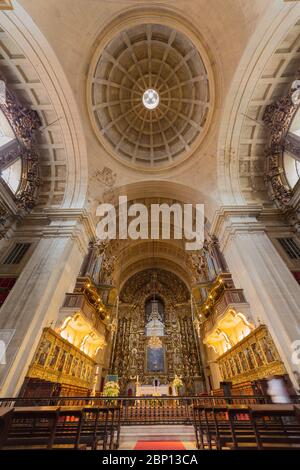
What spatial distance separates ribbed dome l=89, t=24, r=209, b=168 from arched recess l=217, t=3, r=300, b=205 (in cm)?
201

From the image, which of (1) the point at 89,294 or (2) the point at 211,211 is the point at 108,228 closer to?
(1) the point at 89,294

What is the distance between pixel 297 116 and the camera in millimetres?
9875

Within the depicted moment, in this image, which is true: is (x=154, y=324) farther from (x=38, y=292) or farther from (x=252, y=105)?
(x=252, y=105)

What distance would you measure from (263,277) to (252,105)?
9.22 m

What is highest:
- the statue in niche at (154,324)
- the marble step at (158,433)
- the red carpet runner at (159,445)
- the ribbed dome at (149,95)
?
the ribbed dome at (149,95)

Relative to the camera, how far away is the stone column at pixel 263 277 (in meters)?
6.91

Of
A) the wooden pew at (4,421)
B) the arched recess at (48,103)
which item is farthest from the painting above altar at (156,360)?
the wooden pew at (4,421)

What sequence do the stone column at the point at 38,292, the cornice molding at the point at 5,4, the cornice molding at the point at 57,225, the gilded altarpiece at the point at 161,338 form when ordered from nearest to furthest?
the cornice molding at the point at 5,4 → the stone column at the point at 38,292 → the cornice molding at the point at 57,225 → the gilded altarpiece at the point at 161,338

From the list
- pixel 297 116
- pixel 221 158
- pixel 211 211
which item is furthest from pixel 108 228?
pixel 297 116

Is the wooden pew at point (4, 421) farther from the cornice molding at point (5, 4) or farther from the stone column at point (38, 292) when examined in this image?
the cornice molding at point (5, 4)

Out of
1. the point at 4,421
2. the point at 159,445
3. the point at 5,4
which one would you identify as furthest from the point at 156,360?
the point at 5,4

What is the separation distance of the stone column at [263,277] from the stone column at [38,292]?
8.15 m

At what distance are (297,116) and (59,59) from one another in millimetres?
11865

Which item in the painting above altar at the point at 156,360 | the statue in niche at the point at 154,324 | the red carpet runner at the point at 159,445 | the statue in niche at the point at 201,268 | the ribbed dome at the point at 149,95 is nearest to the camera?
the red carpet runner at the point at 159,445
